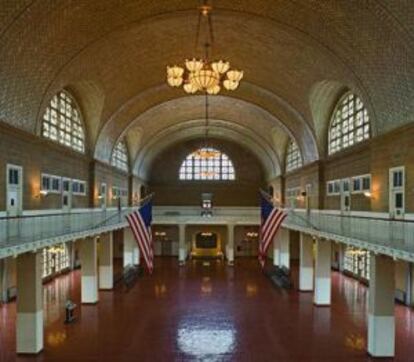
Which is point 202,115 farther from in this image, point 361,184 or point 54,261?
point 361,184

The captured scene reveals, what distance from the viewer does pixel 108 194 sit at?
117 ft

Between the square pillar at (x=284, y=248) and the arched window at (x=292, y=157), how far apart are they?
5437 millimetres

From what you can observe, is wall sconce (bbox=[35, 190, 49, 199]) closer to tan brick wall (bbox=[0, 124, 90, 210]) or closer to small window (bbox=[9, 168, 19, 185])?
tan brick wall (bbox=[0, 124, 90, 210])

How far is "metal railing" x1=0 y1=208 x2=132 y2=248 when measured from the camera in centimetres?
1432

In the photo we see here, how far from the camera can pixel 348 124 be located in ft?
87.6

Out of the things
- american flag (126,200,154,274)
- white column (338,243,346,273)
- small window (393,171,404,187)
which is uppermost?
small window (393,171,404,187)

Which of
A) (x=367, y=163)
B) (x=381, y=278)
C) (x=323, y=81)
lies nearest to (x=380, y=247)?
(x=381, y=278)

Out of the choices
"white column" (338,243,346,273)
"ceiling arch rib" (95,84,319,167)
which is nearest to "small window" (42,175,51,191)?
"ceiling arch rib" (95,84,319,167)

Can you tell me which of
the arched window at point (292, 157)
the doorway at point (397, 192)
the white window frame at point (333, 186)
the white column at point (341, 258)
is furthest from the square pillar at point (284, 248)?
the doorway at point (397, 192)

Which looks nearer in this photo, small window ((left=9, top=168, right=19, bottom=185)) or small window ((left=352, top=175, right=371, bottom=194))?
small window ((left=9, top=168, right=19, bottom=185))

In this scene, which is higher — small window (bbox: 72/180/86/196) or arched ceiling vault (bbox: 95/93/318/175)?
arched ceiling vault (bbox: 95/93/318/175)

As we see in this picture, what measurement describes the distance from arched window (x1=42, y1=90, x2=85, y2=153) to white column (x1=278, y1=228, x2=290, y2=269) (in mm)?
16468

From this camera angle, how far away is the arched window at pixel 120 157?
3883 centimetres

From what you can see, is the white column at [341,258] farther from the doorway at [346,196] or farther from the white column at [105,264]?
the white column at [105,264]
